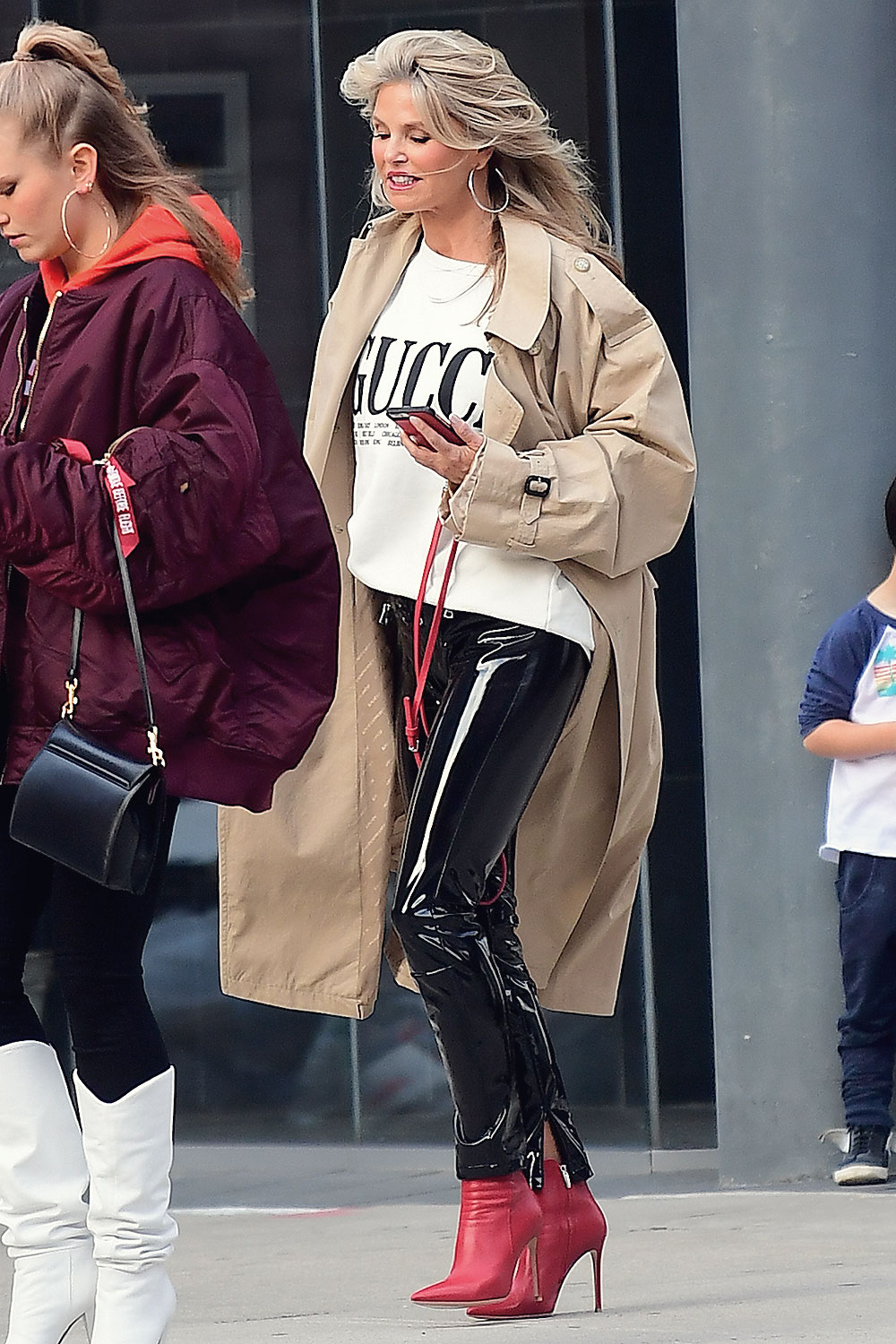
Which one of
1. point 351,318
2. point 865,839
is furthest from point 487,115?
point 865,839

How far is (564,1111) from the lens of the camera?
3.51m

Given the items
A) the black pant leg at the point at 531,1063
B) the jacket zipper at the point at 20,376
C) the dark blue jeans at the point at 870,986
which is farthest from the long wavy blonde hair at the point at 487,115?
the dark blue jeans at the point at 870,986

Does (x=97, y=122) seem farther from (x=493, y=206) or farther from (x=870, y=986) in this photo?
(x=870, y=986)

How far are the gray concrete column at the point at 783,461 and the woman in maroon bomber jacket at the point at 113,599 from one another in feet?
8.15

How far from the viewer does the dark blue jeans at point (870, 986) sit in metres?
5.04

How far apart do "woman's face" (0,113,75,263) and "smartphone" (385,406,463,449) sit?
0.63 meters

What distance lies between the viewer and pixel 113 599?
2727 mm

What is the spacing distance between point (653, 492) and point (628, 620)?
0.22m

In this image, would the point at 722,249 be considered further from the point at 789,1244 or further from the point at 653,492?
the point at 789,1244

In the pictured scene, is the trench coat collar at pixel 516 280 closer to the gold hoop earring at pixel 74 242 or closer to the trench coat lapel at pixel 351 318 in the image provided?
the trench coat lapel at pixel 351 318

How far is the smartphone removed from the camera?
3.29 m

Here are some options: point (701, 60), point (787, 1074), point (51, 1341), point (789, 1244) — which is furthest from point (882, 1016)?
point (51, 1341)

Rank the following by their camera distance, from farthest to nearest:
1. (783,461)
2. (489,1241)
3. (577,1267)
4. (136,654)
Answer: (783,461)
(577,1267)
(489,1241)
(136,654)

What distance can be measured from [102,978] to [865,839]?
8.69ft
